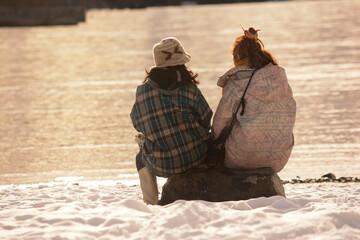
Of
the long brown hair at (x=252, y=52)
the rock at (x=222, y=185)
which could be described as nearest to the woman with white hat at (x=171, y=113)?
the rock at (x=222, y=185)

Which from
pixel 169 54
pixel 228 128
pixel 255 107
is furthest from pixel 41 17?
pixel 255 107

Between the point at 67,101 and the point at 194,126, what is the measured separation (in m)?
8.88

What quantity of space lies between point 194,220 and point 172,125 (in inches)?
44.3

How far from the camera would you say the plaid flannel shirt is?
521 cm

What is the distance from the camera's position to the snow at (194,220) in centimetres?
403

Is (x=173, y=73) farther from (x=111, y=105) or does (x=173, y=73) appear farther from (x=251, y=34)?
(x=111, y=105)

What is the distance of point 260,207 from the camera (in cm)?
464

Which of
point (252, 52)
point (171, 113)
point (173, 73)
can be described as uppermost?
point (252, 52)

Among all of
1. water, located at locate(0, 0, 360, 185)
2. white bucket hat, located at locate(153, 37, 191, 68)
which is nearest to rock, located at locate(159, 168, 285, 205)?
white bucket hat, located at locate(153, 37, 191, 68)

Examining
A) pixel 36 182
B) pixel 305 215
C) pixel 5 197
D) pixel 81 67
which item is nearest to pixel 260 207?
pixel 305 215

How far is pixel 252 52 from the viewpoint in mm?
5148

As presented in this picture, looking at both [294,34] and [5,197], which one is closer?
[5,197]

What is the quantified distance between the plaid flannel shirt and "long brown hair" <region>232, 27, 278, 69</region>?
45 cm

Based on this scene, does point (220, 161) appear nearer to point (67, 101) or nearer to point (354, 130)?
point (354, 130)
